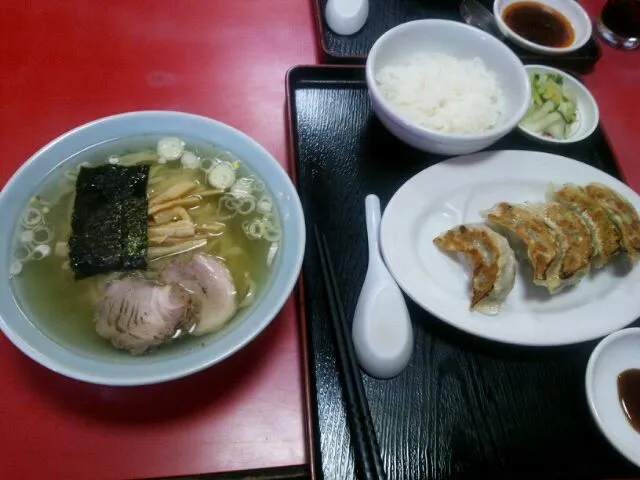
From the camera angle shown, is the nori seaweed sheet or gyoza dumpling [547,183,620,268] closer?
the nori seaweed sheet

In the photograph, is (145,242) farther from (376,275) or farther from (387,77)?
→ (387,77)

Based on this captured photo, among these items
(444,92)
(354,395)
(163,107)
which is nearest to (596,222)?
(444,92)

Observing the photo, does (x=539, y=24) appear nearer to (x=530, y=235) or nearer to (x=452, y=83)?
(x=452, y=83)

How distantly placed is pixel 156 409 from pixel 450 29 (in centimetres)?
155

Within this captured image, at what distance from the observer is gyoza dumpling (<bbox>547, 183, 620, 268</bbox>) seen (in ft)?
4.86

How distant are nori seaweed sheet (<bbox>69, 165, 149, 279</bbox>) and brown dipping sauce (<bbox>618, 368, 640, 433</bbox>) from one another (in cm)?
131

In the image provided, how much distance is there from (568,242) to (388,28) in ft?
3.85

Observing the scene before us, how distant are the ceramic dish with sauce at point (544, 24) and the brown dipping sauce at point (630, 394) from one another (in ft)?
4.23

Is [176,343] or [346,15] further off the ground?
[346,15]

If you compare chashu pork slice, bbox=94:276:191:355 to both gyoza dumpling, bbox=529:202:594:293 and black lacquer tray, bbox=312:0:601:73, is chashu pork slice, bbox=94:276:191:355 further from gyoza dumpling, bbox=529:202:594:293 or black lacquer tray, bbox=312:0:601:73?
black lacquer tray, bbox=312:0:601:73

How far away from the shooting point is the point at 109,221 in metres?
1.33

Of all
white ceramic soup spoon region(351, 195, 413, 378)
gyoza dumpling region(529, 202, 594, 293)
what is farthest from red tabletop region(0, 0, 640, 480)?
gyoza dumpling region(529, 202, 594, 293)

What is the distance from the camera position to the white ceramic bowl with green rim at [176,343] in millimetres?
1059

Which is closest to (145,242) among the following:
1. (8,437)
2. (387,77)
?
(8,437)
